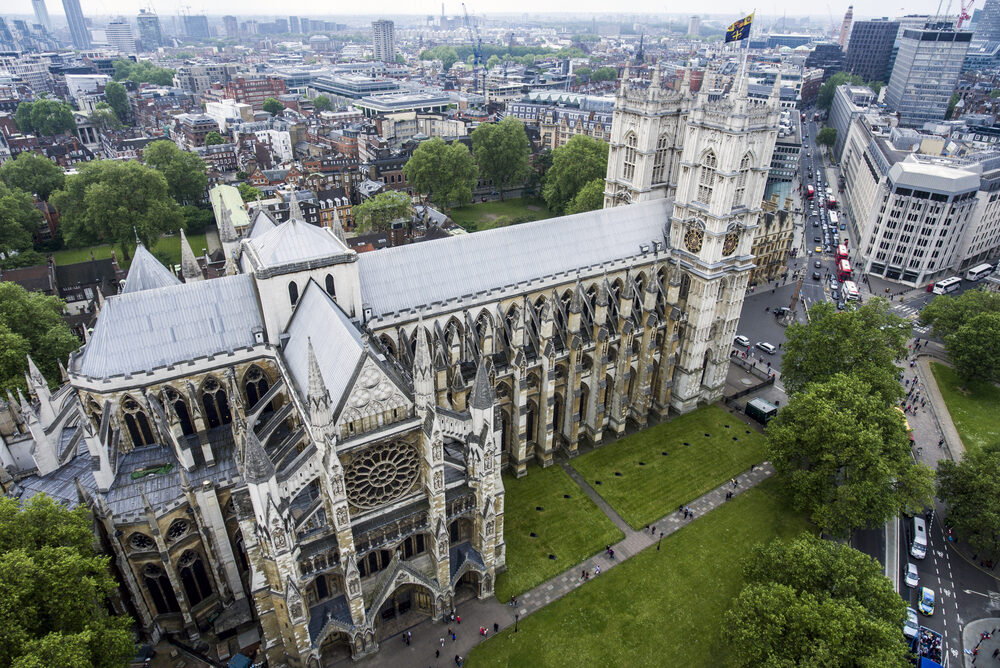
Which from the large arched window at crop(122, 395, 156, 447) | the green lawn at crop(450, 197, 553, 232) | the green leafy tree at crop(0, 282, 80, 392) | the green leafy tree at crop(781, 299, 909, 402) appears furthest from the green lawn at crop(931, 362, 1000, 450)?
the green leafy tree at crop(0, 282, 80, 392)

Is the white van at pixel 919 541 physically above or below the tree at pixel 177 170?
below

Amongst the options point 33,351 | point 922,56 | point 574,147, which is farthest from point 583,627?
point 922,56

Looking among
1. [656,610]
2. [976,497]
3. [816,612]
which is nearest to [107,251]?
[656,610]

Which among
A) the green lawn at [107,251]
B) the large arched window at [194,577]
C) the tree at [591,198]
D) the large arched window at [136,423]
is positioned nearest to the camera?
the large arched window at [194,577]

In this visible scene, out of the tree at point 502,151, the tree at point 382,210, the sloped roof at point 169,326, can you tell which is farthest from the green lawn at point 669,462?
the tree at point 502,151

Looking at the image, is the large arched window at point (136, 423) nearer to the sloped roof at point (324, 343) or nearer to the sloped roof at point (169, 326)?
the sloped roof at point (169, 326)

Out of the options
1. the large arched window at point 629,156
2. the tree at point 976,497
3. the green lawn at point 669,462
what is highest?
the large arched window at point 629,156

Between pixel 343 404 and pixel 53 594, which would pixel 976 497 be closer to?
pixel 343 404
